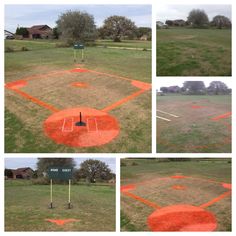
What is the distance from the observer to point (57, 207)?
1280 cm

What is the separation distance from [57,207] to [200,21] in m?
8.88


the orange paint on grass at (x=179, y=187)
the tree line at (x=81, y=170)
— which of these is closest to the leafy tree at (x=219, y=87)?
the orange paint on grass at (x=179, y=187)

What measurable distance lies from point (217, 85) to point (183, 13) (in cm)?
302

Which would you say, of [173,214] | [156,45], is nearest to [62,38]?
[156,45]

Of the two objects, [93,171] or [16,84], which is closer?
[93,171]

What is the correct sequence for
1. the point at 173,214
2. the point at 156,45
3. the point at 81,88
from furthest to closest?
the point at 81,88
the point at 156,45
the point at 173,214

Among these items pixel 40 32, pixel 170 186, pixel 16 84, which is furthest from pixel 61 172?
pixel 40 32

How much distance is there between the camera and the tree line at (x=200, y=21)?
43.7 feet

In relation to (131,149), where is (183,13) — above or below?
above

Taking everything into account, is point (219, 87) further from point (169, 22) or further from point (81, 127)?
point (81, 127)

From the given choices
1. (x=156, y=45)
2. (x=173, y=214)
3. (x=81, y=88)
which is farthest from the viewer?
(x=81, y=88)
